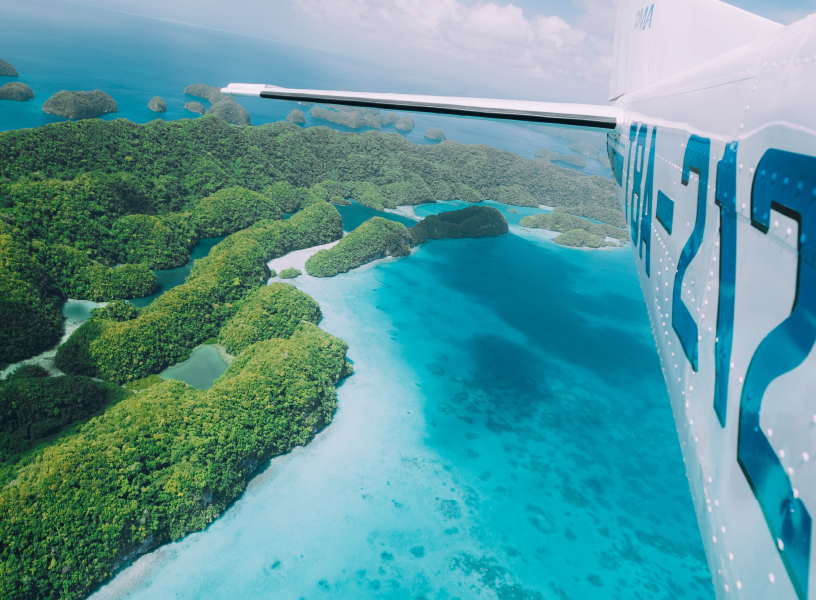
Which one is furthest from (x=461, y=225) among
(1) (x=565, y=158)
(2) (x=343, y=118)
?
(1) (x=565, y=158)

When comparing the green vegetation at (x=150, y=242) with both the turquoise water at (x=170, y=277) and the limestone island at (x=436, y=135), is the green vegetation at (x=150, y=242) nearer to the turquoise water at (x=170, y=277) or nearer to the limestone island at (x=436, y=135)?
the turquoise water at (x=170, y=277)

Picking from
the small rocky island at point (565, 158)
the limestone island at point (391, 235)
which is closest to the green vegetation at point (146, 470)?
the limestone island at point (391, 235)

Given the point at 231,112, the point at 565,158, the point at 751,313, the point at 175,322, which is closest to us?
the point at 751,313

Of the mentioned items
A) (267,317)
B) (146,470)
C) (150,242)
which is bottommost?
(146,470)

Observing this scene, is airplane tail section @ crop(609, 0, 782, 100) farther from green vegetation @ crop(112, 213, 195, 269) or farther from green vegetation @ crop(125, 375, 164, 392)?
green vegetation @ crop(112, 213, 195, 269)

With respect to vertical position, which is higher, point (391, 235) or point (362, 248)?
point (391, 235)

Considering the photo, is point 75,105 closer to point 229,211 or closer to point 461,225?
point 229,211

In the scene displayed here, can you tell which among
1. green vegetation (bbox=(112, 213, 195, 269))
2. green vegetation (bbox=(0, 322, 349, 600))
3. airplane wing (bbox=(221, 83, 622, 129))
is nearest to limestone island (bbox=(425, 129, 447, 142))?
green vegetation (bbox=(112, 213, 195, 269))

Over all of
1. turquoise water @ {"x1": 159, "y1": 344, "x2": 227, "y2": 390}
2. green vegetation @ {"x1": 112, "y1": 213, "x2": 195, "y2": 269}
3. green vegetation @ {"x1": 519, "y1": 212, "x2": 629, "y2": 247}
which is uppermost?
green vegetation @ {"x1": 519, "y1": 212, "x2": 629, "y2": 247}
